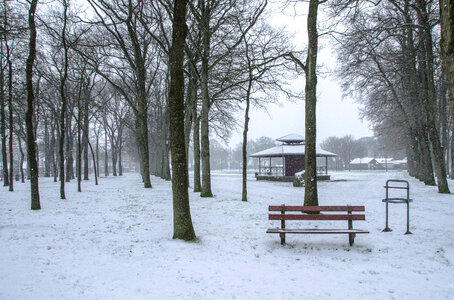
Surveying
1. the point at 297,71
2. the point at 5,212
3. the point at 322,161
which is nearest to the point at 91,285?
the point at 5,212

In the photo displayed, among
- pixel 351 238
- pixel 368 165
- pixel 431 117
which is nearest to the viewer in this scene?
pixel 351 238

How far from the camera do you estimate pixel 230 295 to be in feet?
12.2

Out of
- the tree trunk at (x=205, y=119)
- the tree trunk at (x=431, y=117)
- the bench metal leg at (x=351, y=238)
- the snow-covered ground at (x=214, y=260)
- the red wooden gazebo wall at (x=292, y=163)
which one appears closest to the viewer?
the snow-covered ground at (x=214, y=260)

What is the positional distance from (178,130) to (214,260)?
2624mm

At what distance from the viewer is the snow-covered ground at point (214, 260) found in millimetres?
3785

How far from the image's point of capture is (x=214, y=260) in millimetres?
4977

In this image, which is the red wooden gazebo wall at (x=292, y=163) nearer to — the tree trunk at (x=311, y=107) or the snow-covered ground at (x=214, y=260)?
the tree trunk at (x=311, y=107)

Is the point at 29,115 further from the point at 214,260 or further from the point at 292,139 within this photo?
the point at 292,139

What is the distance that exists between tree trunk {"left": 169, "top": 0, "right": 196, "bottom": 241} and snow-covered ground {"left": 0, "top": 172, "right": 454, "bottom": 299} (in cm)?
46

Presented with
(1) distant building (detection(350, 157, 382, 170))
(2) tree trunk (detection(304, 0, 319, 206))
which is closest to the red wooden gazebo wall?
(2) tree trunk (detection(304, 0, 319, 206))

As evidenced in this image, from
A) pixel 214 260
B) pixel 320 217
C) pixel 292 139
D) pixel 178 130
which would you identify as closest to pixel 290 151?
pixel 292 139

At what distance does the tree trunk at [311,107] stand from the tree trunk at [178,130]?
443cm

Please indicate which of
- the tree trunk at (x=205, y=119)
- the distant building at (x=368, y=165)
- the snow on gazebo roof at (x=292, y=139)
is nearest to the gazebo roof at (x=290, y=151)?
the snow on gazebo roof at (x=292, y=139)

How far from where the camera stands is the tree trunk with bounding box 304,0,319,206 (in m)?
8.72
